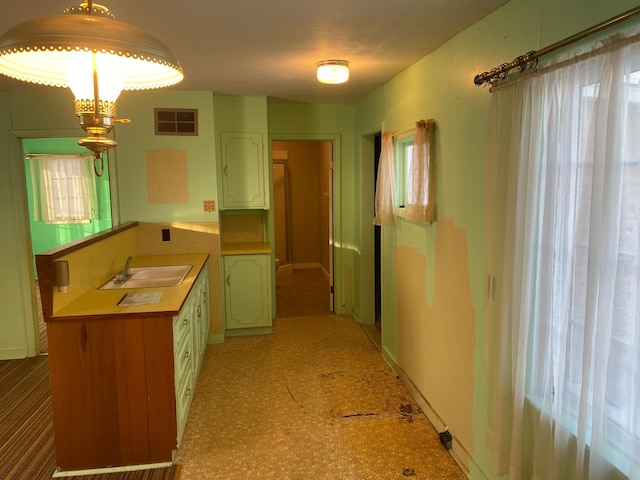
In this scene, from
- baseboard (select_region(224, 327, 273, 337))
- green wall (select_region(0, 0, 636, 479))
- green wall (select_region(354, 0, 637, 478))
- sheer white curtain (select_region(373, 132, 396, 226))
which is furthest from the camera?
baseboard (select_region(224, 327, 273, 337))

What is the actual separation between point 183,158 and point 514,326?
336cm

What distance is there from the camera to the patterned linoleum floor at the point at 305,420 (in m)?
2.55

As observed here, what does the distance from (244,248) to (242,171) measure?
2.62 feet

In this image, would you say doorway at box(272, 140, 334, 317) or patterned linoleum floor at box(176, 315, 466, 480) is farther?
doorway at box(272, 140, 334, 317)

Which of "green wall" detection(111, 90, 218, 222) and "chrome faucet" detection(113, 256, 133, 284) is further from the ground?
"green wall" detection(111, 90, 218, 222)

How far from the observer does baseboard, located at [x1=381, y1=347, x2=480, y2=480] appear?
2.48 meters

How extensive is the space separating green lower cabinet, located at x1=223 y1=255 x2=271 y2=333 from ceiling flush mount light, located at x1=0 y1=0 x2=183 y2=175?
3250mm

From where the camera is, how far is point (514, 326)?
6.02 feet

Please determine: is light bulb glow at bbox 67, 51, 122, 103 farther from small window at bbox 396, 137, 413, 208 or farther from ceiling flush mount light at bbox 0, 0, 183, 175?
small window at bbox 396, 137, 413, 208

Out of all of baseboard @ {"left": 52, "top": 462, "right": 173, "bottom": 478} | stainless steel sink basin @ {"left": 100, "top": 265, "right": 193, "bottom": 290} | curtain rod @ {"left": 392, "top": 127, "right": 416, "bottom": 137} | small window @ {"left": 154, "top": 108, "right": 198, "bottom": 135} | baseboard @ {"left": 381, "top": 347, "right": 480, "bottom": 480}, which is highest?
small window @ {"left": 154, "top": 108, "right": 198, "bottom": 135}

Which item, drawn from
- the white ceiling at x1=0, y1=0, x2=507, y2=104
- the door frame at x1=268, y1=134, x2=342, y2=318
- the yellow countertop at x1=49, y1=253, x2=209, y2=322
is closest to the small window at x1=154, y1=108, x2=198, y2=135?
the white ceiling at x1=0, y1=0, x2=507, y2=104

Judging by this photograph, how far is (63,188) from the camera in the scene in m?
6.38

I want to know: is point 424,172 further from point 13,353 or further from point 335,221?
point 13,353


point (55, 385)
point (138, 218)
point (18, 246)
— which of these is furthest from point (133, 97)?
point (55, 385)
